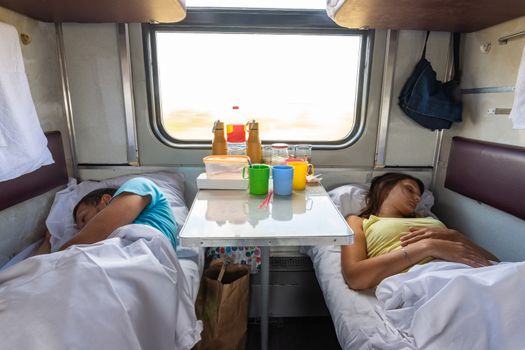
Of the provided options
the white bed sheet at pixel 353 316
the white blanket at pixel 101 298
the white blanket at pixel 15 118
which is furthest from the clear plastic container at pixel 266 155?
the white blanket at pixel 15 118

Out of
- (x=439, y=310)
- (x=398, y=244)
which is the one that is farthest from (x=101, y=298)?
(x=398, y=244)

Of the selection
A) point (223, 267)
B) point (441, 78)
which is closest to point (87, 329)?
point (223, 267)

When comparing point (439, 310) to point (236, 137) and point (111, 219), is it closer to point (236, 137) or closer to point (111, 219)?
point (111, 219)

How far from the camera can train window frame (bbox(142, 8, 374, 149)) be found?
2.02 m

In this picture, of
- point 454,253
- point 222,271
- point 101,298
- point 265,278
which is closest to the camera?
Answer: point 101,298

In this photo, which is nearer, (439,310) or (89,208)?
(439,310)

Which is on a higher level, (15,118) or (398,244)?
(15,118)

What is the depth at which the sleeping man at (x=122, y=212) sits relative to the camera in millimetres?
1249

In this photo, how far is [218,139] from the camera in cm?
188

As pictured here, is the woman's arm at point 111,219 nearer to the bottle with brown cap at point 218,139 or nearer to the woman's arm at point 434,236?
the bottle with brown cap at point 218,139

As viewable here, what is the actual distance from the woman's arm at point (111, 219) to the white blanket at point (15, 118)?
543 millimetres

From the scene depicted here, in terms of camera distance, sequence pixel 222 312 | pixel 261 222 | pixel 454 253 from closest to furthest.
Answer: pixel 261 222 < pixel 454 253 < pixel 222 312

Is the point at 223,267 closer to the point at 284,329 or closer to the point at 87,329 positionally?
the point at 284,329

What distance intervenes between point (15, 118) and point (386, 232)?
182 cm
